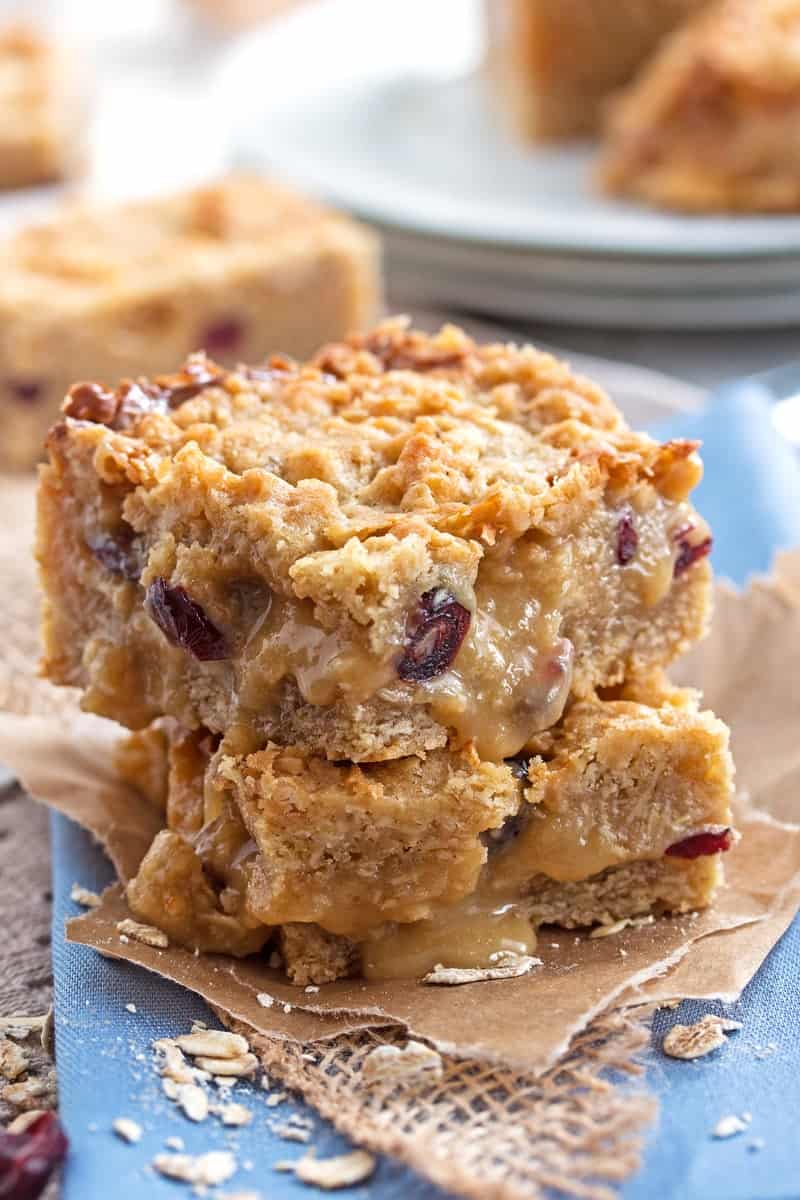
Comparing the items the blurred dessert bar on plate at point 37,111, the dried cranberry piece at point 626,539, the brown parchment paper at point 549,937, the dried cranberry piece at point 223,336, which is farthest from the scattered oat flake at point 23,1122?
the blurred dessert bar on plate at point 37,111

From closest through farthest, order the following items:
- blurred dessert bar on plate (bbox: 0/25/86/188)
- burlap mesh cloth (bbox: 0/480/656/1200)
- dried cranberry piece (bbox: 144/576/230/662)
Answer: burlap mesh cloth (bbox: 0/480/656/1200) → dried cranberry piece (bbox: 144/576/230/662) → blurred dessert bar on plate (bbox: 0/25/86/188)

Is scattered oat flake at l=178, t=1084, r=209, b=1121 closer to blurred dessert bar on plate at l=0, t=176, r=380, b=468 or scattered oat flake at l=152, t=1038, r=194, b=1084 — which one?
scattered oat flake at l=152, t=1038, r=194, b=1084

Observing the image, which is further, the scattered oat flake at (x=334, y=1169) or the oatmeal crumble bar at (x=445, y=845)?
the oatmeal crumble bar at (x=445, y=845)

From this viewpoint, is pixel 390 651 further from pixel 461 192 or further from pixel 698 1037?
pixel 461 192

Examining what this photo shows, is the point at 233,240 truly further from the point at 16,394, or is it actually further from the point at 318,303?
the point at 16,394

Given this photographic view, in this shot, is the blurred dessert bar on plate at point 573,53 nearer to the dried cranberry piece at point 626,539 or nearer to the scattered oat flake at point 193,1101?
the dried cranberry piece at point 626,539

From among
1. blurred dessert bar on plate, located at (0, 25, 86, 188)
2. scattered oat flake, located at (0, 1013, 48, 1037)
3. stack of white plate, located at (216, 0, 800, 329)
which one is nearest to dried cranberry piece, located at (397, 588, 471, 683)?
scattered oat flake, located at (0, 1013, 48, 1037)

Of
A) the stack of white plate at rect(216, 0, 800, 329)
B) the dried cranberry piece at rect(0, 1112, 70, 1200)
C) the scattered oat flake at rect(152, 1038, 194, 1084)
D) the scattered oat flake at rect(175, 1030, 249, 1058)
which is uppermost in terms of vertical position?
the stack of white plate at rect(216, 0, 800, 329)

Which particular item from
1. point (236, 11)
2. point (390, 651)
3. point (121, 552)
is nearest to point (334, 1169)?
point (390, 651)
